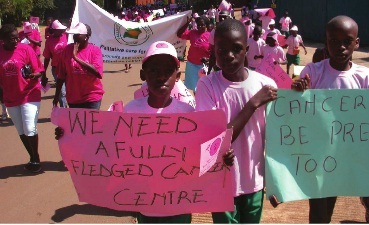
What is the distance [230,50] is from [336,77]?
0.86m

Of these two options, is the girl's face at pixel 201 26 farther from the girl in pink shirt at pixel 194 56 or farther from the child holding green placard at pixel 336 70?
the child holding green placard at pixel 336 70

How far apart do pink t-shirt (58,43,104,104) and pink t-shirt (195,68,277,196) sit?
3237 millimetres

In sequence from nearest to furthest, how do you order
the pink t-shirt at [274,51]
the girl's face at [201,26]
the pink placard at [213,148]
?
the pink placard at [213,148], the girl's face at [201,26], the pink t-shirt at [274,51]

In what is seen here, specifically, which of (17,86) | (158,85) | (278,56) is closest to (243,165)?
(158,85)

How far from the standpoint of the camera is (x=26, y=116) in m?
6.35

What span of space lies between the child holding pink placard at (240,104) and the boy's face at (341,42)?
53 cm

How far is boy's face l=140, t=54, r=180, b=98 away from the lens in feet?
10.1

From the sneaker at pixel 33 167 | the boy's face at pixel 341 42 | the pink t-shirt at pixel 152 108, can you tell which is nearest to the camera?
the pink t-shirt at pixel 152 108

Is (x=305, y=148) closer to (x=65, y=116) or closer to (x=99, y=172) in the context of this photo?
(x=99, y=172)

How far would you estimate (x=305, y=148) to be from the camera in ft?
10.7

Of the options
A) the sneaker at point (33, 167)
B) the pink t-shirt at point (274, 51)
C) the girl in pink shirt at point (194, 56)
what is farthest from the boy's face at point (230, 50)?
the pink t-shirt at point (274, 51)

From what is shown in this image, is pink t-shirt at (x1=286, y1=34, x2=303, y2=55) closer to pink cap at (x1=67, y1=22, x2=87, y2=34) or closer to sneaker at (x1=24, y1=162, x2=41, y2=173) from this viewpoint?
pink cap at (x1=67, y1=22, x2=87, y2=34)

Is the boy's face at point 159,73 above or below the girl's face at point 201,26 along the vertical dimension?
above

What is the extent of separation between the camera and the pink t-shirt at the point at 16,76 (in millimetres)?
6301
